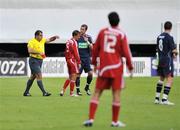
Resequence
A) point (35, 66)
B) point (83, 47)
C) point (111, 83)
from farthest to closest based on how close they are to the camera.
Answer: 1. point (83, 47)
2. point (35, 66)
3. point (111, 83)

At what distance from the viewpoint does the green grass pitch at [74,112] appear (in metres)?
13.2

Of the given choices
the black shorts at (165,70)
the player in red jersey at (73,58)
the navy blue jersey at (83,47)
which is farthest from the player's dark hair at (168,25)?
the navy blue jersey at (83,47)

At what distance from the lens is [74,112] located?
15711mm

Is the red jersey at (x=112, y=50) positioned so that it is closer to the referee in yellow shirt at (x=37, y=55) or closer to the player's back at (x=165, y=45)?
the player's back at (x=165, y=45)

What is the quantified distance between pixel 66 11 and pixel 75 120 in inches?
970

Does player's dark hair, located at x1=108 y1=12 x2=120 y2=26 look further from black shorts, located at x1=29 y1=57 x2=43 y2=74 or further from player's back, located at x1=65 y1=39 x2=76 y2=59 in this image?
black shorts, located at x1=29 y1=57 x2=43 y2=74

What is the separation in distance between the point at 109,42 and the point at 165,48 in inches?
→ 200

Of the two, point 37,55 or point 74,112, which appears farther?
point 37,55

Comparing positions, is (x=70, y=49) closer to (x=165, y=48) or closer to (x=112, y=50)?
(x=165, y=48)

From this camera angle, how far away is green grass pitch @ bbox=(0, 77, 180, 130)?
13.2 meters

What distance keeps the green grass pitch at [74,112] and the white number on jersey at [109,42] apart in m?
1.42

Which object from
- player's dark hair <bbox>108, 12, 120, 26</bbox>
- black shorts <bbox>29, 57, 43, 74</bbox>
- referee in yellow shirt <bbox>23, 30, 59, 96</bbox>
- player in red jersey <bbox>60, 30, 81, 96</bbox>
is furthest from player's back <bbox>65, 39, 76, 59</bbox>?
player's dark hair <bbox>108, 12, 120, 26</bbox>

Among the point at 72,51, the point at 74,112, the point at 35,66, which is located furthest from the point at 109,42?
the point at 35,66

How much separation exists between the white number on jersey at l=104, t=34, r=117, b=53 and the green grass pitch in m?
1.42
